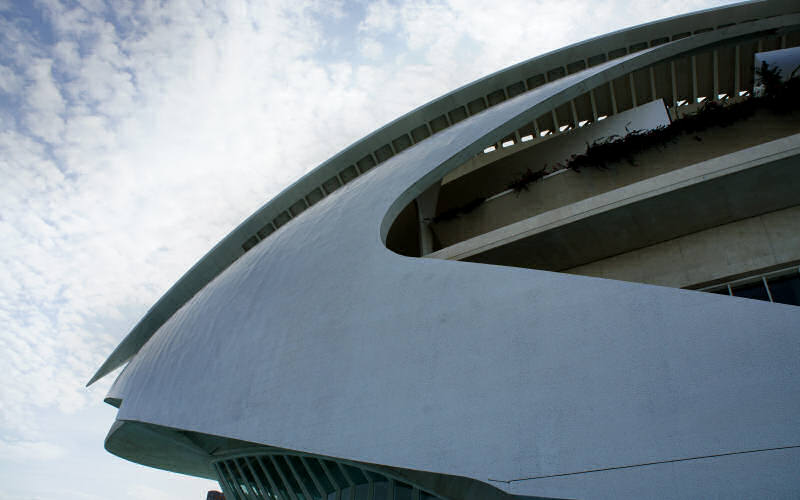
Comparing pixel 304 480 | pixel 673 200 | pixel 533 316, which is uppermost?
pixel 673 200

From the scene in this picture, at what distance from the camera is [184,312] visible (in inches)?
435

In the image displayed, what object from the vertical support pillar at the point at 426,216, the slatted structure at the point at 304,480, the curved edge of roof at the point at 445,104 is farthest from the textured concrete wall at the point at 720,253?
the curved edge of roof at the point at 445,104

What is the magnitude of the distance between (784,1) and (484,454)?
10.3 m

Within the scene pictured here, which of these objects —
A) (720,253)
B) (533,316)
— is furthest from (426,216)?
(533,316)

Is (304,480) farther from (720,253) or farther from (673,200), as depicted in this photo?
(720,253)

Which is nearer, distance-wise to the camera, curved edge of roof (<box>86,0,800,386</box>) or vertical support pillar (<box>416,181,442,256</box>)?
vertical support pillar (<box>416,181,442,256</box>)

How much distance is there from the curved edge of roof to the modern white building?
0.05 metres

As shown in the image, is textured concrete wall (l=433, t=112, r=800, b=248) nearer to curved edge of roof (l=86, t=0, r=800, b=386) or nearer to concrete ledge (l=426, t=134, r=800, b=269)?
concrete ledge (l=426, t=134, r=800, b=269)

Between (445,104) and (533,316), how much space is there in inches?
344

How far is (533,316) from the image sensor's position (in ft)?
14.3

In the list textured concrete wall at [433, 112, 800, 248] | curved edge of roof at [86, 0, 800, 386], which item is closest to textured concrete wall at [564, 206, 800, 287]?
textured concrete wall at [433, 112, 800, 248]

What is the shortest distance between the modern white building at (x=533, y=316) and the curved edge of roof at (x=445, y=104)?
0.05 metres

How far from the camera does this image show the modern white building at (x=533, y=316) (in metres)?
3.43

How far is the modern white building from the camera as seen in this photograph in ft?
11.3
